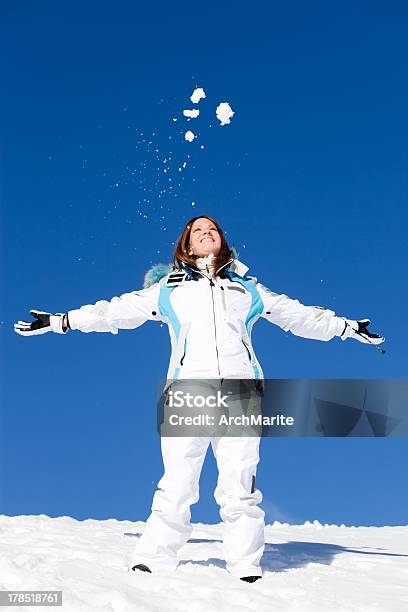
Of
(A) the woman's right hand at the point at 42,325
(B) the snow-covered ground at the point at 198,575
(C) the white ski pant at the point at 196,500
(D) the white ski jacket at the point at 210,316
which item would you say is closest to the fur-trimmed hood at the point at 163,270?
(D) the white ski jacket at the point at 210,316

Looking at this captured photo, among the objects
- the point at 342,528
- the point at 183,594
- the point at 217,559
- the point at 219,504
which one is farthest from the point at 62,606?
the point at 342,528

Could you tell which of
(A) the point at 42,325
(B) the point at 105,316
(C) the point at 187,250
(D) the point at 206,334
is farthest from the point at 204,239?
(A) the point at 42,325

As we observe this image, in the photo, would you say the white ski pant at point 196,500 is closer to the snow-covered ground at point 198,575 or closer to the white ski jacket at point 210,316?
the snow-covered ground at point 198,575

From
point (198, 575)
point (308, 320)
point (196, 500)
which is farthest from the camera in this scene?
point (308, 320)

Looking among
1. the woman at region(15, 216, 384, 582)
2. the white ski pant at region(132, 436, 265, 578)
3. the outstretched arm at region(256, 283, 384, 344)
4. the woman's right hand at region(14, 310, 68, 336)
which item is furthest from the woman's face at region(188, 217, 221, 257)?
the white ski pant at region(132, 436, 265, 578)

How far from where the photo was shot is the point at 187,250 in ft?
21.1

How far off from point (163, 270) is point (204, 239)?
443 millimetres

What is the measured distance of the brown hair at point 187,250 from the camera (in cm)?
625

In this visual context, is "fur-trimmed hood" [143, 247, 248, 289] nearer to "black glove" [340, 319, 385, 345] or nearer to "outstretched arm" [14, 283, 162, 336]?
"outstretched arm" [14, 283, 162, 336]

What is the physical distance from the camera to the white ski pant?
5.50 meters

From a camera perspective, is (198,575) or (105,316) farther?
(105,316)

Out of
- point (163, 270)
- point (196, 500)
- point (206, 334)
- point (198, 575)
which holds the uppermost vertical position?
point (163, 270)

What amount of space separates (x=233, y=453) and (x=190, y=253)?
1.78 m

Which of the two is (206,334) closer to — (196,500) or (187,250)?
(187,250)
